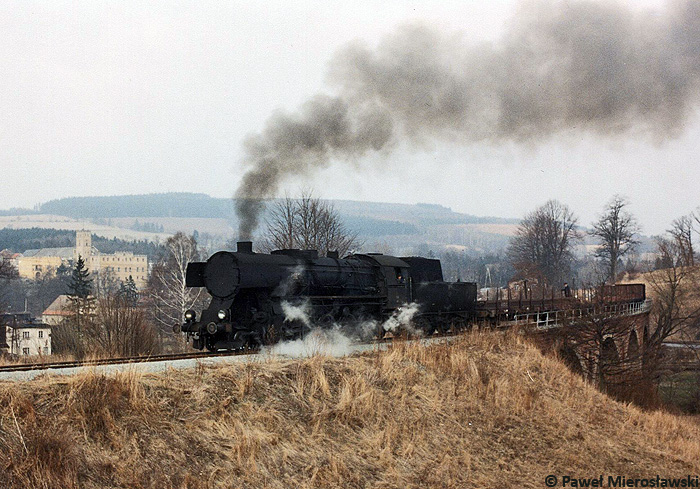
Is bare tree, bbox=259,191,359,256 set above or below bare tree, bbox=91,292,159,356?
above

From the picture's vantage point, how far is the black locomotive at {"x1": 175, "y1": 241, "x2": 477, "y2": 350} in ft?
62.6

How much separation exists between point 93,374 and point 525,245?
90.6m

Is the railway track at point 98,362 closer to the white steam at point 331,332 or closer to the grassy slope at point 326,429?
the white steam at point 331,332

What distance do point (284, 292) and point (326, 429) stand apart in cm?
722

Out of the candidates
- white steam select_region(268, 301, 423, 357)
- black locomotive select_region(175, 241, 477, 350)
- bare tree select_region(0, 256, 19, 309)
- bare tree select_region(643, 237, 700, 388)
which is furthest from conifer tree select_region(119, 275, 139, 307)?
bare tree select_region(643, 237, 700, 388)

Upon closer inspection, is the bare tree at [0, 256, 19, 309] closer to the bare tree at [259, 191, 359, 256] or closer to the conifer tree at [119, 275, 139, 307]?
the conifer tree at [119, 275, 139, 307]

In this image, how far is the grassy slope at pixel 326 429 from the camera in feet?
33.2

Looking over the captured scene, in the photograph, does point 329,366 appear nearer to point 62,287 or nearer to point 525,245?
point 525,245

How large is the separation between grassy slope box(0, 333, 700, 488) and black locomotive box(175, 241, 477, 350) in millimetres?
3256

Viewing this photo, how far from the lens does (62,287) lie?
524 feet

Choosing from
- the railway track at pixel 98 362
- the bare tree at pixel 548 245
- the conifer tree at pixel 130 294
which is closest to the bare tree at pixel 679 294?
the bare tree at pixel 548 245

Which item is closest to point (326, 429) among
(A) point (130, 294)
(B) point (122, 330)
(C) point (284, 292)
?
(C) point (284, 292)

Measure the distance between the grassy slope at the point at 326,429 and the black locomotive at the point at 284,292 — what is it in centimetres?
326

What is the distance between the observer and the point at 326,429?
13.3 m
